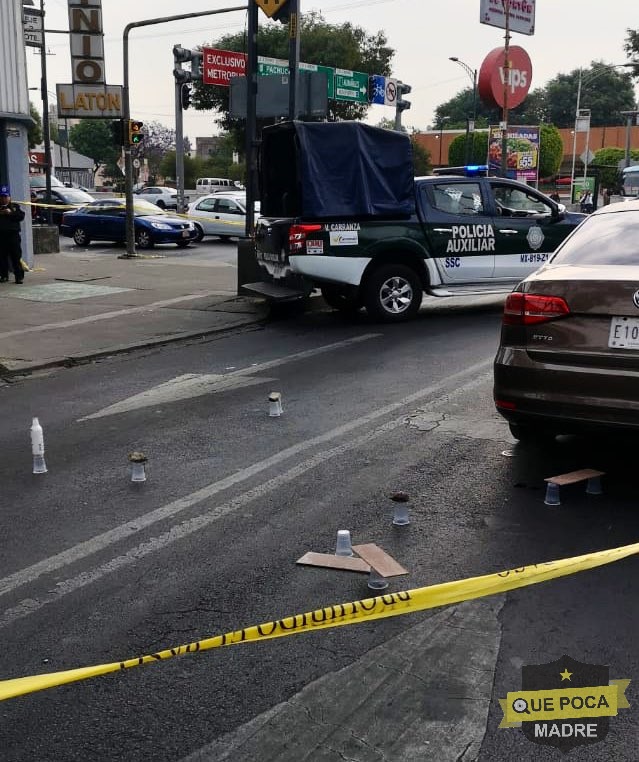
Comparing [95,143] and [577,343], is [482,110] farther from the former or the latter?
[577,343]

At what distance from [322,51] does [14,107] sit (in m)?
42.1

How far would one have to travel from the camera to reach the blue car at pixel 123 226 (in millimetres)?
26883

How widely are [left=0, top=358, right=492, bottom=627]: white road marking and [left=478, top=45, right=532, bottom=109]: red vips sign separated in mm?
25734

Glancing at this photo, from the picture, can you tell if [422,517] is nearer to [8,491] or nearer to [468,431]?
[468,431]

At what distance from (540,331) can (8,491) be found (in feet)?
11.2

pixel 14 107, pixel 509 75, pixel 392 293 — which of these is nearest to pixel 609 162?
pixel 509 75

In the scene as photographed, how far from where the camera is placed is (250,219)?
16250mm

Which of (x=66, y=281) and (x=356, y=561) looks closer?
(x=356, y=561)

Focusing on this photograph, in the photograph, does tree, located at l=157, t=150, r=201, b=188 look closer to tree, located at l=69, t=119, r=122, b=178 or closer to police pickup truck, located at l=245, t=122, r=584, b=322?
tree, located at l=69, t=119, r=122, b=178

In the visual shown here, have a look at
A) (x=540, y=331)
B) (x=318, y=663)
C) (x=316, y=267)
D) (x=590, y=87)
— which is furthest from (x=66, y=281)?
(x=590, y=87)

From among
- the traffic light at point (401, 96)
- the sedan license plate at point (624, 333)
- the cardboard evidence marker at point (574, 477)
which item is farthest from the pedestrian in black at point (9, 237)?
the traffic light at point (401, 96)

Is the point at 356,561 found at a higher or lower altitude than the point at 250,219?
lower

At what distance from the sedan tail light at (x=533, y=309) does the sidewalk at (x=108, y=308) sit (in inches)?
235

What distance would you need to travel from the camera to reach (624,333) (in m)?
5.25
